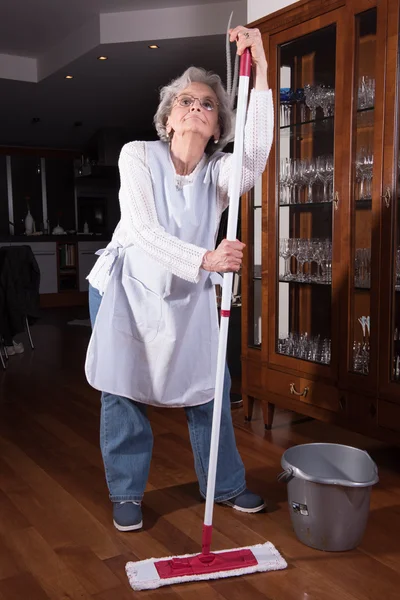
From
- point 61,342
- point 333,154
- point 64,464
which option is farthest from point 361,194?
point 61,342

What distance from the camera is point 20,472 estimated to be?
257cm

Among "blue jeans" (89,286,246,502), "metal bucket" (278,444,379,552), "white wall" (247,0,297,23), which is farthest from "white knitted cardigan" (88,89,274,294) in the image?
"white wall" (247,0,297,23)

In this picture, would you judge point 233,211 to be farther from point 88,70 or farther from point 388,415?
point 88,70

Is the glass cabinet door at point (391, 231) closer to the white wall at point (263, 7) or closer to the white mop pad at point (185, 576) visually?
the white wall at point (263, 7)

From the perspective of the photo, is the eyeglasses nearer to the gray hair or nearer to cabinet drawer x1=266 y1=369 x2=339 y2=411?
the gray hair

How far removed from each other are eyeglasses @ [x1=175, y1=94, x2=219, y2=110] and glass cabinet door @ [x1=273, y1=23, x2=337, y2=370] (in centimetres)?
87

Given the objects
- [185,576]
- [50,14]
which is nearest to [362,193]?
[185,576]

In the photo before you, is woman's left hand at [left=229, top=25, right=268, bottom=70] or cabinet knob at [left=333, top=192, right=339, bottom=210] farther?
cabinet knob at [left=333, top=192, right=339, bottom=210]

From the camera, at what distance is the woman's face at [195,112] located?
6.44 feet

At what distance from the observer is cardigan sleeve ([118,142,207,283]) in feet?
5.98

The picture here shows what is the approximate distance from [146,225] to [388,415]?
1.28 m

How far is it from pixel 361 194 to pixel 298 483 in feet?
4.10

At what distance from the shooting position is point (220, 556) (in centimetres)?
184

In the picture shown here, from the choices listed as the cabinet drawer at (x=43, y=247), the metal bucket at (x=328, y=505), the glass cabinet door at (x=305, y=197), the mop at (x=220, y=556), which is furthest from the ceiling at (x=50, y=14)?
the metal bucket at (x=328, y=505)
